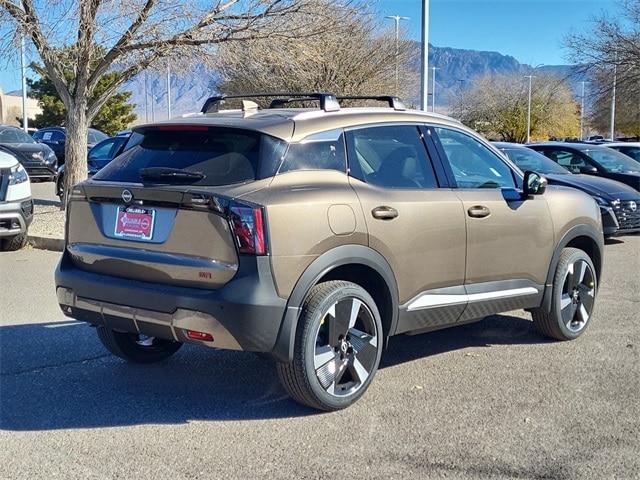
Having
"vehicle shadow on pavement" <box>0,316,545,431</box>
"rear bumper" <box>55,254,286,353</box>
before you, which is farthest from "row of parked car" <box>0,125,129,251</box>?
"vehicle shadow on pavement" <box>0,316,545,431</box>

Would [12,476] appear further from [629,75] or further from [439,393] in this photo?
[629,75]

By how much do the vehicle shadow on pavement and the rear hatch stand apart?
84cm

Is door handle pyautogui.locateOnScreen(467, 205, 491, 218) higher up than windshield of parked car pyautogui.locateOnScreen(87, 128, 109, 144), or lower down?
lower down

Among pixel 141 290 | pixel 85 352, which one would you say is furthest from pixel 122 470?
pixel 85 352

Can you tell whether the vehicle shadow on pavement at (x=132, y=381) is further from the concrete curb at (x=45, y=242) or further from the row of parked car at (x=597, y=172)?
the row of parked car at (x=597, y=172)

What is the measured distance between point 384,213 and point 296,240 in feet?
2.44

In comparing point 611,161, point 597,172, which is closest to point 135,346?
point 597,172

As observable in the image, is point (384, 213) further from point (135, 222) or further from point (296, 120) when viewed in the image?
point (135, 222)

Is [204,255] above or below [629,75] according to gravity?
below

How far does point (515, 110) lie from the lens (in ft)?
185

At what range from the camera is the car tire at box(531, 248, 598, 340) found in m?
6.07

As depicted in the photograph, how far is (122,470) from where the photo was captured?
150 inches

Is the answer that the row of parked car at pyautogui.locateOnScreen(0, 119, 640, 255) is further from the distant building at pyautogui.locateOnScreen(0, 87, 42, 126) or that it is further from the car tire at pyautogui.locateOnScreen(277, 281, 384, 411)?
the distant building at pyautogui.locateOnScreen(0, 87, 42, 126)

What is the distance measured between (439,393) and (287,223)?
5.41ft
